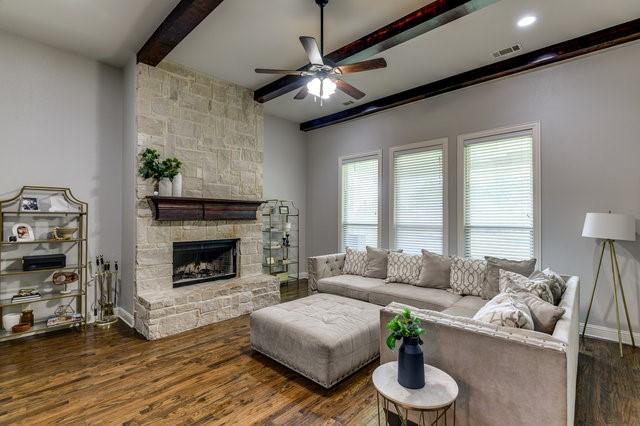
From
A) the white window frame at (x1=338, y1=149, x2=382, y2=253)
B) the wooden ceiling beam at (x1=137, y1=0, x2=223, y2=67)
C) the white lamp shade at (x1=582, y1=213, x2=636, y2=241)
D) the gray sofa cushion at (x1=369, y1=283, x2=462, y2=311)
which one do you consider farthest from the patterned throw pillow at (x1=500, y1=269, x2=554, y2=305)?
the wooden ceiling beam at (x1=137, y1=0, x2=223, y2=67)

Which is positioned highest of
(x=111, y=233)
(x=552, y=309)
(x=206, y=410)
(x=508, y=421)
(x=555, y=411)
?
(x=111, y=233)

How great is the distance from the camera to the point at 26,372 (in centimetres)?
273

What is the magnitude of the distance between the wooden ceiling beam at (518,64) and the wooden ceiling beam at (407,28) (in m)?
1.44

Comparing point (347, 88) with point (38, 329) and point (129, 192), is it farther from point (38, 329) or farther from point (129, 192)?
point (38, 329)

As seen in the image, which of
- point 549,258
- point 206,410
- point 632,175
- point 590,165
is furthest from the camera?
point 549,258

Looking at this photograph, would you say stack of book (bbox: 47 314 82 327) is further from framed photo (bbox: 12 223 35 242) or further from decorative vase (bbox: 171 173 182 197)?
decorative vase (bbox: 171 173 182 197)

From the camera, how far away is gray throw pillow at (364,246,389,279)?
437cm

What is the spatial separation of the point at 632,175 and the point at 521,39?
1832mm

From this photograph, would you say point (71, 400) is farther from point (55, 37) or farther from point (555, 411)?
point (55, 37)

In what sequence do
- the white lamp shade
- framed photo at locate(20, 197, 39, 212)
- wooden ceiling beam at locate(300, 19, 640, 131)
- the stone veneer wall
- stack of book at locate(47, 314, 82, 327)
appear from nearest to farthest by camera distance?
the white lamp shade
wooden ceiling beam at locate(300, 19, 640, 131)
framed photo at locate(20, 197, 39, 212)
stack of book at locate(47, 314, 82, 327)
the stone veneer wall

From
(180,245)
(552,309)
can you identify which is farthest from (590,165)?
(180,245)

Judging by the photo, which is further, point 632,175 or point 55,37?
point 55,37

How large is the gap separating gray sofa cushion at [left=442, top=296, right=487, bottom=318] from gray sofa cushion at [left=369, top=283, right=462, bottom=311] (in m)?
0.09

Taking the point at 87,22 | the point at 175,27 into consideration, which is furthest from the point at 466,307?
the point at 87,22
